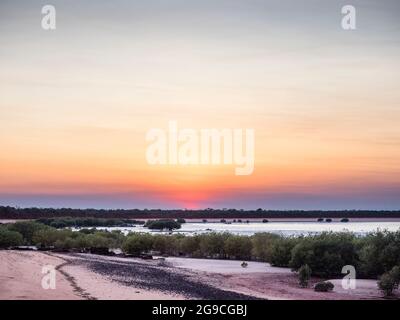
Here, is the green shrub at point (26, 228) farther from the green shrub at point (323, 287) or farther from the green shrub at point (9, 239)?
the green shrub at point (323, 287)

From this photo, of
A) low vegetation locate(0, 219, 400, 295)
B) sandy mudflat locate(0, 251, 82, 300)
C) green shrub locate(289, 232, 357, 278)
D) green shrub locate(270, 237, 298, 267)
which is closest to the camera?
sandy mudflat locate(0, 251, 82, 300)

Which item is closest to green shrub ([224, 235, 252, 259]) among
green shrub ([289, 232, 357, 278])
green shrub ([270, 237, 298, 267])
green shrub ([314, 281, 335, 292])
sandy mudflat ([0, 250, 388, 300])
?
green shrub ([270, 237, 298, 267])

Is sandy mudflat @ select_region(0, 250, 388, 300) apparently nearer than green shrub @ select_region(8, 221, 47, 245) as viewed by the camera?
Yes

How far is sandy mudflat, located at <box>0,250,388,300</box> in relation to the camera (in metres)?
22.6

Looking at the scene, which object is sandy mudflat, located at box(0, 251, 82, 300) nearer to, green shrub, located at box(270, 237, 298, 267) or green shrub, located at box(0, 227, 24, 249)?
green shrub, located at box(270, 237, 298, 267)

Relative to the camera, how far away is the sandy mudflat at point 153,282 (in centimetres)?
2262

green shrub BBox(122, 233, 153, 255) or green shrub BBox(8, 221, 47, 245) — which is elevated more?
green shrub BBox(8, 221, 47, 245)

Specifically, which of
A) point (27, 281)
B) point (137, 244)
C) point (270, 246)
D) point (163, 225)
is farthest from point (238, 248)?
point (163, 225)

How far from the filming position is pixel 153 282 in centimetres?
2778

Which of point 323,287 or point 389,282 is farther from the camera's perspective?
point 323,287

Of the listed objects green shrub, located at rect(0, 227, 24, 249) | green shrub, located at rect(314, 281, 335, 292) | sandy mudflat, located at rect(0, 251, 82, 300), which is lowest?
green shrub, located at rect(314, 281, 335, 292)

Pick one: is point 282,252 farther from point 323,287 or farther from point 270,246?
point 323,287

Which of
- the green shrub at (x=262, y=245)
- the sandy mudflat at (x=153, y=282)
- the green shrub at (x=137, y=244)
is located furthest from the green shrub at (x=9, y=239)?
the green shrub at (x=262, y=245)
